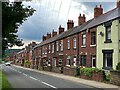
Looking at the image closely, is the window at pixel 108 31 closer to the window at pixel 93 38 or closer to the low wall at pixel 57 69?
the window at pixel 93 38

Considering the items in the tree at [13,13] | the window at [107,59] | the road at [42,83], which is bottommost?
the road at [42,83]

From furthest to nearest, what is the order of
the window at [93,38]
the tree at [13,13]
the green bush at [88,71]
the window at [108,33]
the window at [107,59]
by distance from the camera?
the window at [93,38]
the window at [108,33]
the window at [107,59]
the green bush at [88,71]
the tree at [13,13]

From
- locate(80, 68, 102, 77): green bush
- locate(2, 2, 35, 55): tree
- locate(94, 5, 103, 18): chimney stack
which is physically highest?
locate(94, 5, 103, 18): chimney stack

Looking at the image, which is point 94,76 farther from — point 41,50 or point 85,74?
point 41,50

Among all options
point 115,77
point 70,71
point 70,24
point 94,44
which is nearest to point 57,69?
point 70,71

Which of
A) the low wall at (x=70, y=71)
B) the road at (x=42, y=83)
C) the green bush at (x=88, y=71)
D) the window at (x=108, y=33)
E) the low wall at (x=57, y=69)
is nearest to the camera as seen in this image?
the road at (x=42, y=83)

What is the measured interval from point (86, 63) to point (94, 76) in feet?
28.7

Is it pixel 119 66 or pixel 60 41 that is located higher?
pixel 60 41

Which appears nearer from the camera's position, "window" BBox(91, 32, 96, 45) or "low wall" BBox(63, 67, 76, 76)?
"window" BBox(91, 32, 96, 45)

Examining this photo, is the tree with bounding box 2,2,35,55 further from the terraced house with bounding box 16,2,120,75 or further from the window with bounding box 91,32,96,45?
the window with bounding box 91,32,96,45

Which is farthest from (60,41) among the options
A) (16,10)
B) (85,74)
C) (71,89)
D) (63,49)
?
(16,10)

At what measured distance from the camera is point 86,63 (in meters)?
38.2

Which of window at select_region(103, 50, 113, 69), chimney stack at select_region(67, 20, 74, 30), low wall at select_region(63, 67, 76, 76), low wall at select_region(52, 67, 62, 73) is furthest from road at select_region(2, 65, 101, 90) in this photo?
chimney stack at select_region(67, 20, 74, 30)

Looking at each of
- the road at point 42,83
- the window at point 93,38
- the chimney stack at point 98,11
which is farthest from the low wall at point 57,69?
the window at point 93,38
